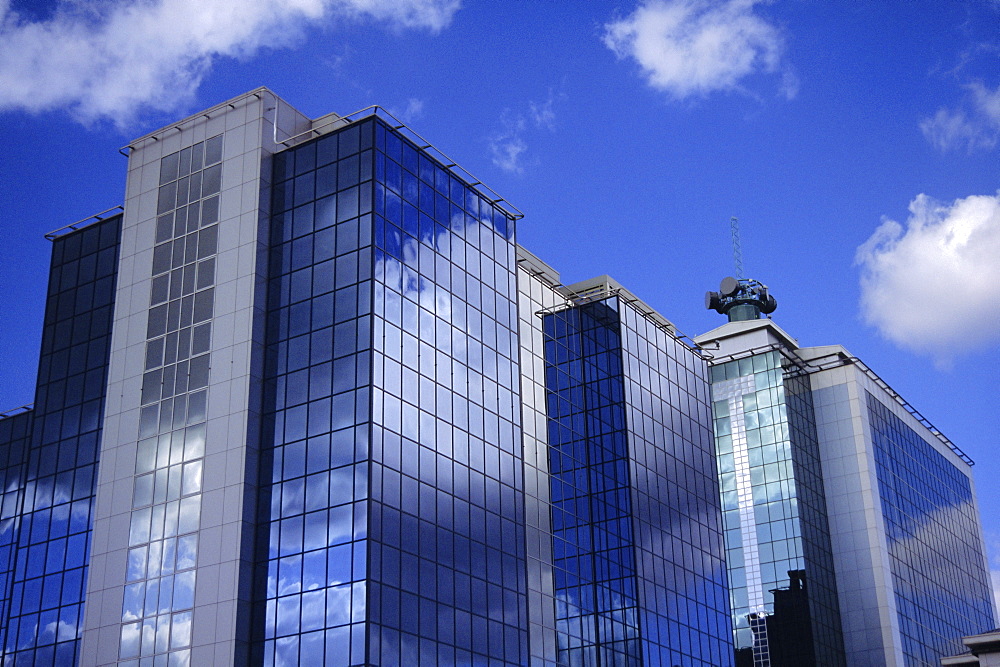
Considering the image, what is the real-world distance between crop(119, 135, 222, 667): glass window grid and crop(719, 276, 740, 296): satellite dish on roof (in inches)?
2363

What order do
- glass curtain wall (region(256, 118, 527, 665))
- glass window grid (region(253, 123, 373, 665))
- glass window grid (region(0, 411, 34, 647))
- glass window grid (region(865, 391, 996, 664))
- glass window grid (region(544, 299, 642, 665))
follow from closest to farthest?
1. glass window grid (region(253, 123, 373, 665))
2. glass curtain wall (region(256, 118, 527, 665))
3. glass window grid (region(0, 411, 34, 647))
4. glass window grid (region(544, 299, 642, 665))
5. glass window grid (region(865, 391, 996, 664))

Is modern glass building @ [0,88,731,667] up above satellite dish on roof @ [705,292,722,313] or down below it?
below

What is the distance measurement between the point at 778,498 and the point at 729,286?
22840 mm

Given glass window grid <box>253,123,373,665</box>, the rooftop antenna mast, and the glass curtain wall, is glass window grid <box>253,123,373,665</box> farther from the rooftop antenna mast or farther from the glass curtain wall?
the rooftop antenna mast

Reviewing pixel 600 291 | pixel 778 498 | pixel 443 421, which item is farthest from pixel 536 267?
pixel 778 498

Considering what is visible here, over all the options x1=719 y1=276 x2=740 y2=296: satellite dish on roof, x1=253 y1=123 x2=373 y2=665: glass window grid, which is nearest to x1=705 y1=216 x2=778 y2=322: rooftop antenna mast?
x1=719 y1=276 x2=740 y2=296: satellite dish on roof

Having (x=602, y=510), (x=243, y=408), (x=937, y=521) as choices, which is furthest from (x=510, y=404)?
(x=937, y=521)

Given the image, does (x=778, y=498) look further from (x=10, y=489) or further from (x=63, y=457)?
(x=10, y=489)

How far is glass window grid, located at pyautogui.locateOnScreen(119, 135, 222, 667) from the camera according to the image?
57.5 meters

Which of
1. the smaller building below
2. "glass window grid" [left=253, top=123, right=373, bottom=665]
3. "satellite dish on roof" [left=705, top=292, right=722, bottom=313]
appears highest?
"satellite dish on roof" [left=705, top=292, right=722, bottom=313]

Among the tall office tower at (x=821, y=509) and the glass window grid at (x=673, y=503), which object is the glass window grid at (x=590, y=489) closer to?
the glass window grid at (x=673, y=503)

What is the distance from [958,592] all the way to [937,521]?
7220 millimetres

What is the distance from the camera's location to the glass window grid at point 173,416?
5750cm

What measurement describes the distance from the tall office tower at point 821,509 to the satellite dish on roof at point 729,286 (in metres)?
0.13
